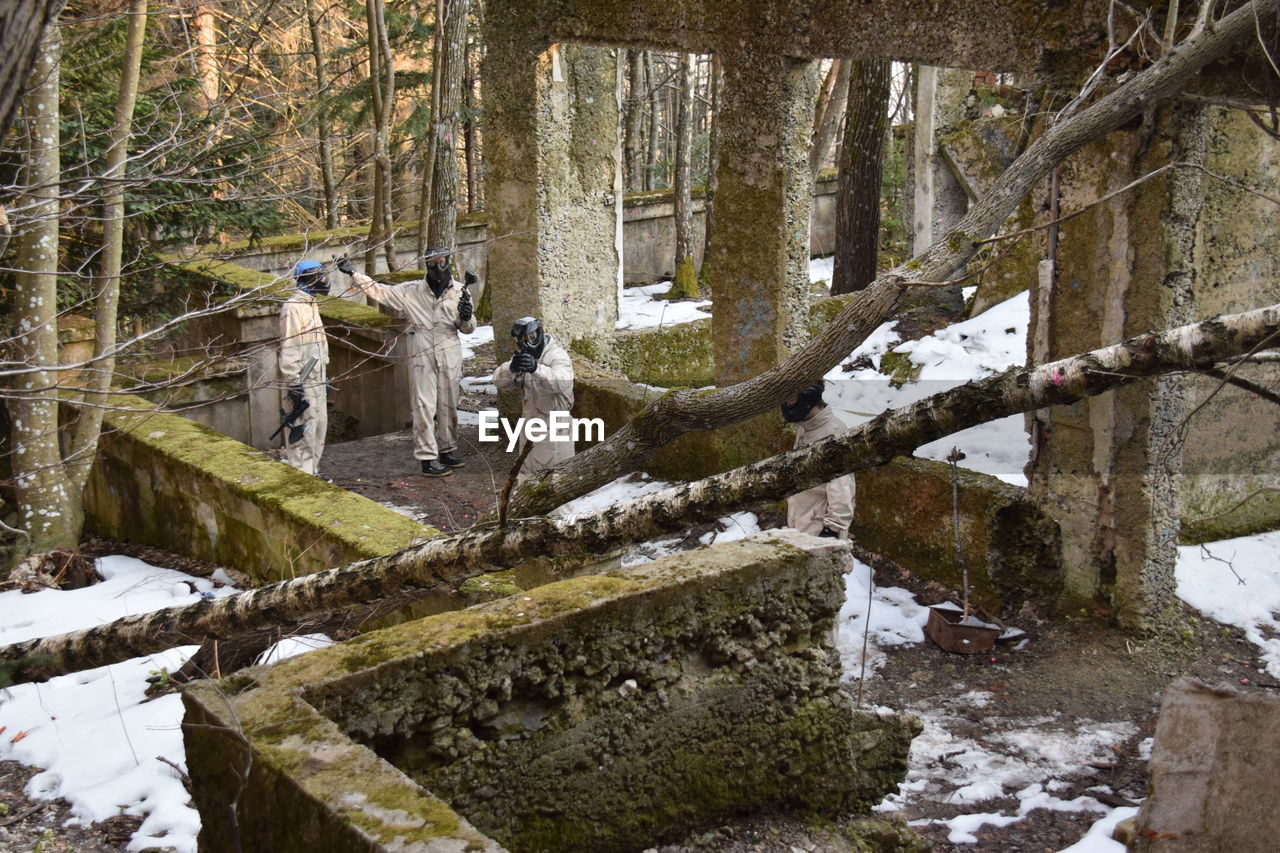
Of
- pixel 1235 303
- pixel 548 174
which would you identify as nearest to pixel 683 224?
pixel 548 174

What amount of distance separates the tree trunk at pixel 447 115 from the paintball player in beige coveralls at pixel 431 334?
2.30 m

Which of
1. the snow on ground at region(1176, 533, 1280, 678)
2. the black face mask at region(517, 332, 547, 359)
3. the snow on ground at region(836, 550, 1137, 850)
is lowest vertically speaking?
the snow on ground at region(836, 550, 1137, 850)

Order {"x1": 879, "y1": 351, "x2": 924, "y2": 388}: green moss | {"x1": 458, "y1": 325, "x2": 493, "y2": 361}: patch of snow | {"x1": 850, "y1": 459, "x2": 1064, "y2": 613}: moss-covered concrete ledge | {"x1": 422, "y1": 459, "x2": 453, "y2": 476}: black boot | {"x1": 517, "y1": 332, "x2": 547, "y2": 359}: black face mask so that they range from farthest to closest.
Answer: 1. {"x1": 458, "y1": 325, "x2": 493, "y2": 361}: patch of snow
2. {"x1": 879, "y1": 351, "x2": 924, "y2": 388}: green moss
3. {"x1": 422, "y1": 459, "x2": 453, "y2": 476}: black boot
4. {"x1": 517, "y1": 332, "x2": 547, "y2": 359}: black face mask
5. {"x1": 850, "y1": 459, "x2": 1064, "y2": 613}: moss-covered concrete ledge

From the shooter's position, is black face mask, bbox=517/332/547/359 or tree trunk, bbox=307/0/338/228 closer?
black face mask, bbox=517/332/547/359

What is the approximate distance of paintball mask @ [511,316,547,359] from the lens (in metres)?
8.71

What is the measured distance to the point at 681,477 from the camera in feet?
32.2

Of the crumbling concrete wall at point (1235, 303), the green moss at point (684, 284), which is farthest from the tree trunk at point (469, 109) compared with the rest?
the crumbling concrete wall at point (1235, 303)

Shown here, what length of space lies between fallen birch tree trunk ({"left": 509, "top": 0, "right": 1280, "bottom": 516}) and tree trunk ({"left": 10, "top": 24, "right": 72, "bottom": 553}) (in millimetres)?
3233

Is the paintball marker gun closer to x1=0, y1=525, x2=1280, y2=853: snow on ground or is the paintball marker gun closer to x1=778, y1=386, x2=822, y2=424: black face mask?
x1=0, y1=525, x2=1280, y2=853: snow on ground

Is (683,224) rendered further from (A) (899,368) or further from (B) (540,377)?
(B) (540,377)

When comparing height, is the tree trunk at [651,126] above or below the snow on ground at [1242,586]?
above

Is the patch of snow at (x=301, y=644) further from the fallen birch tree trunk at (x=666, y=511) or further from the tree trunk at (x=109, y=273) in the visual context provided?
the tree trunk at (x=109, y=273)

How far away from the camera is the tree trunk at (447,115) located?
1203cm

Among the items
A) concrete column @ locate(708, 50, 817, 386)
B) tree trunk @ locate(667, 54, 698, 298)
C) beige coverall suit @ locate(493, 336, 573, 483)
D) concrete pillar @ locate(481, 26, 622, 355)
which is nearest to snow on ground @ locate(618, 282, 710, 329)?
tree trunk @ locate(667, 54, 698, 298)
